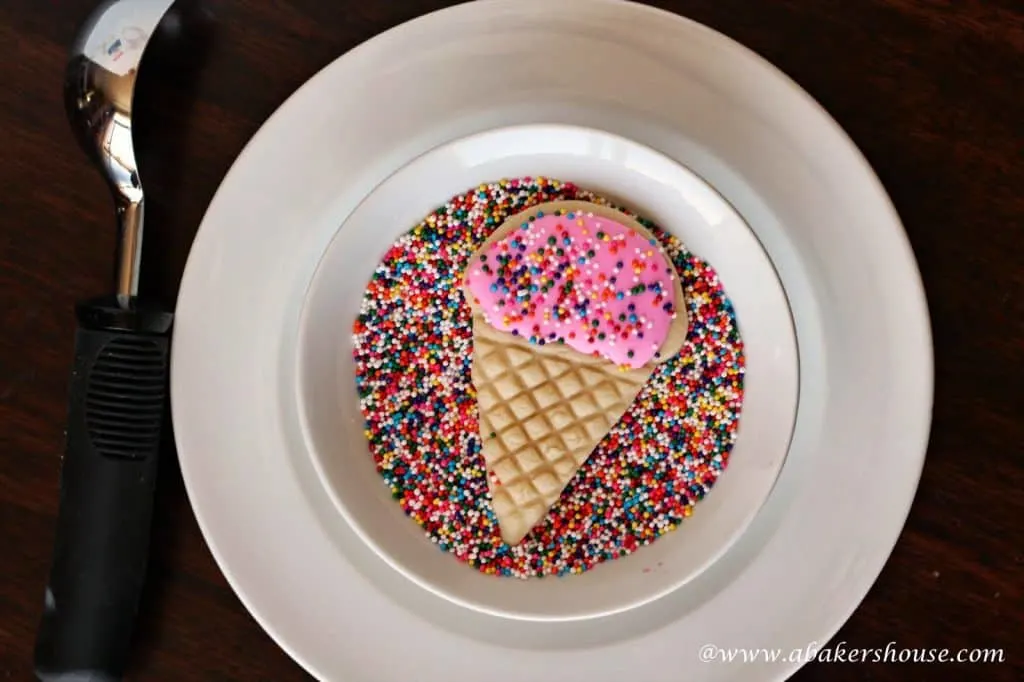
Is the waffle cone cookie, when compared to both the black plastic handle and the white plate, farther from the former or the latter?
the black plastic handle

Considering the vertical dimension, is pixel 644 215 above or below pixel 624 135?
below

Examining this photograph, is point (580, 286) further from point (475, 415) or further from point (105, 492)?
point (105, 492)

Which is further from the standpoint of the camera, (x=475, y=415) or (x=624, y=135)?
(x=475, y=415)

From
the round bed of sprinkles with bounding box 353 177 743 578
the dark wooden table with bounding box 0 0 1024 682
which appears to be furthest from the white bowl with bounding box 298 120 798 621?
the dark wooden table with bounding box 0 0 1024 682

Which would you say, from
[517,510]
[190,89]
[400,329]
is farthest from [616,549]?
[190,89]

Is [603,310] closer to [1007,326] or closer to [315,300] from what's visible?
[315,300]

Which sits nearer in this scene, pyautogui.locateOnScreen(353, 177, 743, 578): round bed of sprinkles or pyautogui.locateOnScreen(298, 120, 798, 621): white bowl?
pyautogui.locateOnScreen(298, 120, 798, 621): white bowl

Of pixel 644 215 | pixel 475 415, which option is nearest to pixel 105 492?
pixel 475 415
